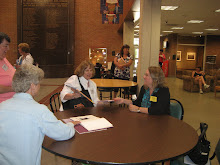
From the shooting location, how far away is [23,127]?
53.3 inches

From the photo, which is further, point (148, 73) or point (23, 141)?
point (148, 73)

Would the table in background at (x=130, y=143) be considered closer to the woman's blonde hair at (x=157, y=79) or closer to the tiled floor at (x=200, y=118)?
the woman's blonde hair at (x=157, y=79)

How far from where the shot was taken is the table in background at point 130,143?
131 centimetres

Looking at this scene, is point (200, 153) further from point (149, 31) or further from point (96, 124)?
point (149, 31)

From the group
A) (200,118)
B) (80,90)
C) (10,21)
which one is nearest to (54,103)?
(80,90)

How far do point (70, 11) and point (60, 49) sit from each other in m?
2.43

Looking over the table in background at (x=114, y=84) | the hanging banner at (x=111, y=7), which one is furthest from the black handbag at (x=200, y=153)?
the hanging banner at (x=111, y=7)

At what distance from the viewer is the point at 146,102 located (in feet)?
8.63

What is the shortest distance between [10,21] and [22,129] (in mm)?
13176

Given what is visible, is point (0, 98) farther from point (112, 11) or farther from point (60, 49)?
point (60, 49)

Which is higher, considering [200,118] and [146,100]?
[146,100]

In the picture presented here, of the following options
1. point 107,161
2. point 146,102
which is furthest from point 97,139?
point 146,102

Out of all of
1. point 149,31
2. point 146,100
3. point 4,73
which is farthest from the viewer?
point 149,31

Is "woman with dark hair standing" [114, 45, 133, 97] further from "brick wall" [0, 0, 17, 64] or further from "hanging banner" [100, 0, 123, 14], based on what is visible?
"brick wall" [0, 0, 17, 64]
